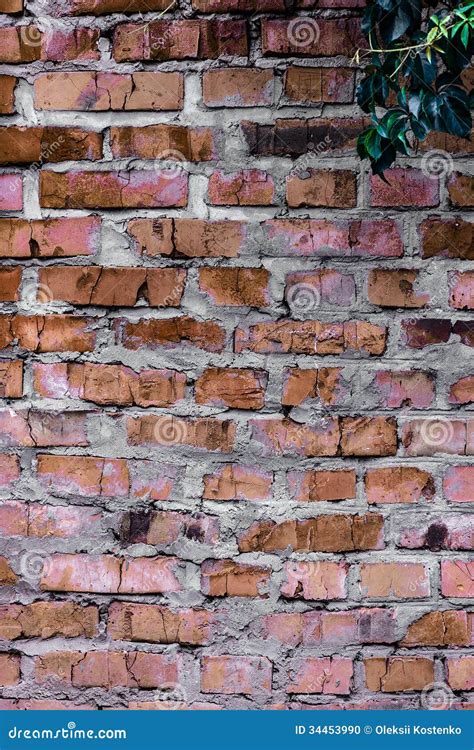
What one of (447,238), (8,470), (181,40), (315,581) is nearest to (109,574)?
(8,470)

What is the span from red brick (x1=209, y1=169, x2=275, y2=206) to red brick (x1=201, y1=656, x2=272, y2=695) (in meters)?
0.78

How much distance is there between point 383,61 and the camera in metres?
1.07

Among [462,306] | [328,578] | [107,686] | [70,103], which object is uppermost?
[70,103]

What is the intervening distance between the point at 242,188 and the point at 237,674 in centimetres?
83

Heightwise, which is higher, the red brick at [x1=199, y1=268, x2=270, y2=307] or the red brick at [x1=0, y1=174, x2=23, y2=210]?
the red brick at [x1=0, y1=174, x2=23, y2=210]

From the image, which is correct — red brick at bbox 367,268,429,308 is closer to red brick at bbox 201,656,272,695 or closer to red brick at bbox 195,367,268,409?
red brick at bbox 195,367,268,409

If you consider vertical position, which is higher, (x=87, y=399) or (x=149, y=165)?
(x=149, y=165)

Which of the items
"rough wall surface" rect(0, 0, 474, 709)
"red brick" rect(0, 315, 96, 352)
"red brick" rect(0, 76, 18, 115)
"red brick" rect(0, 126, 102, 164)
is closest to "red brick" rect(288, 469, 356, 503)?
"rough wall surface" rect(0, 0, 474, 709)

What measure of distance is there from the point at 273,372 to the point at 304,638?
459 mm

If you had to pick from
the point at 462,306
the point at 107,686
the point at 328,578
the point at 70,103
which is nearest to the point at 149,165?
the point at 70,103

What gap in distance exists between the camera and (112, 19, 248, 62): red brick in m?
1.17

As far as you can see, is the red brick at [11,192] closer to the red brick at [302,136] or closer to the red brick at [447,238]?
the red brick at [302,136]

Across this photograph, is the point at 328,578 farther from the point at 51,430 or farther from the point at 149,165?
the point at 149,165

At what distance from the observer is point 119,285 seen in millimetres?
1188
